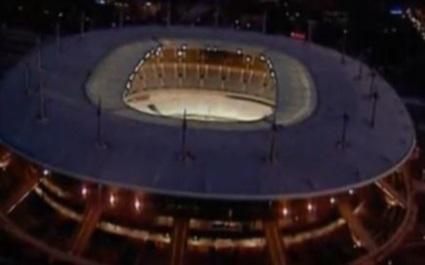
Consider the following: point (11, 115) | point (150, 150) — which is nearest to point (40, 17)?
point (11, 115)

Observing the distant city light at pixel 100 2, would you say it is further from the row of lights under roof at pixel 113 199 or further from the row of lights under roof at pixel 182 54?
the row of lights under roof at pixel 113 199

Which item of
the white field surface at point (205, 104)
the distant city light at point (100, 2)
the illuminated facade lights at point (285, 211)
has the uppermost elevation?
the distant city light at point (100, 2)

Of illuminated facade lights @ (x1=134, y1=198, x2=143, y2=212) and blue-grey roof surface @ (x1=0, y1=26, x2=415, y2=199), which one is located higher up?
blue-grey roof surface @ (x1=0, y1=26, x2=415, y2=199)

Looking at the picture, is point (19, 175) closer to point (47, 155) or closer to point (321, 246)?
point (47, 155)

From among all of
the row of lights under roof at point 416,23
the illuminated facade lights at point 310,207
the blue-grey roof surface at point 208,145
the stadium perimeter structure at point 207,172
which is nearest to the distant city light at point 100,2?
the row of lights under roof at point 416,23

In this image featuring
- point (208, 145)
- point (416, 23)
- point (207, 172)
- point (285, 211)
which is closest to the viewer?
point (207, 172)

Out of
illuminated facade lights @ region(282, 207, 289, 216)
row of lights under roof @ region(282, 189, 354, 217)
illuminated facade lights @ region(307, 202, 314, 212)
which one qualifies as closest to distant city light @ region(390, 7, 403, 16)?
row of lights under roof @ region(282, 189, 354, 217)

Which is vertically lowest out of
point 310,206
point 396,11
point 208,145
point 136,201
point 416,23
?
point 310,206

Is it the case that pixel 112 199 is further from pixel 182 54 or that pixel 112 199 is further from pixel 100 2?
pixel 100 2

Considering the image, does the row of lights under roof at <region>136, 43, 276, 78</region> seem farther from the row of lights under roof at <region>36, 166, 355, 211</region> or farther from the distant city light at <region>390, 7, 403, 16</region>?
the distant city light at <region>390, 7, 403, 16</region>

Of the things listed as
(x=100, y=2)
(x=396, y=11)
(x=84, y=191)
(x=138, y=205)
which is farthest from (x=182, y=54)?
(x=396, y=11)
